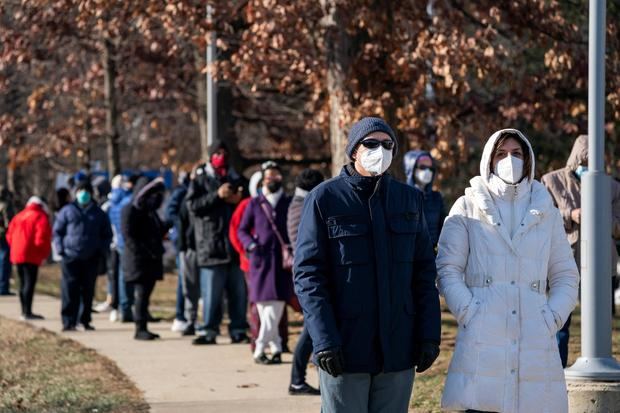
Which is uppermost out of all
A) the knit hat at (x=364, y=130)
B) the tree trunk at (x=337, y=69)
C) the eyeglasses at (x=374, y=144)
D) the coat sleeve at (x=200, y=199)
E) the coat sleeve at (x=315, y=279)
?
the tree trunk at (x=337, y=69)

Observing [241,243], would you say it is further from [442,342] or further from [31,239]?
[31,239]

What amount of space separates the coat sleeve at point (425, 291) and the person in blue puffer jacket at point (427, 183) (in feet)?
14.6

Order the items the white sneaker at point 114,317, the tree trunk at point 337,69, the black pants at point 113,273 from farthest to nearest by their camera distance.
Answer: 1. the black pants at point 113,273
2. the white sneaker at point 114,317
3. the tree trunk at point 337,69

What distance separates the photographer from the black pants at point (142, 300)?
14.8 m

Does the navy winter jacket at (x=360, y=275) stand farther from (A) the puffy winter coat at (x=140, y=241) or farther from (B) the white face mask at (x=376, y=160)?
(A) the puffy winter coat at (x=140, y=241)

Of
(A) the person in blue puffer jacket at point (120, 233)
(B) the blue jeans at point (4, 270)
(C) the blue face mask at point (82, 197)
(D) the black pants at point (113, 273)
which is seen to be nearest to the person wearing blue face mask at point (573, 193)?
(C) the blue face mask at point (82, 197)

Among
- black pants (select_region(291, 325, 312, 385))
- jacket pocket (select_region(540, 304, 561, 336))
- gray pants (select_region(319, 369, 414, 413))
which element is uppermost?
jacket pocket (select_region(540, 304, 561, 336))

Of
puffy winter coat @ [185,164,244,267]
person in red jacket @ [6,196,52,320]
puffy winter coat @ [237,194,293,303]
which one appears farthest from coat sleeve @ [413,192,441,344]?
person in red jacket @ [6,196,52,320]

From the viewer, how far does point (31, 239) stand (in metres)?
17.4

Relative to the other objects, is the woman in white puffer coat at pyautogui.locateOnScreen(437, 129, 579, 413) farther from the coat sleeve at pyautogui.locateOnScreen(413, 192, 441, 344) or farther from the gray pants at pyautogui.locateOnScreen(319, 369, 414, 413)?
the gray pants at pyautogui.locateOnScreen(319, 369, 414, 413)

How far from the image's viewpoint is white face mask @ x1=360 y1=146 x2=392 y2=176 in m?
6.44

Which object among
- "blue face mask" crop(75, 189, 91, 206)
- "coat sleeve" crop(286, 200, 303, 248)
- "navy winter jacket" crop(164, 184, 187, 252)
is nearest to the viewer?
"coat sleeve" crop(286, 200, 303, 248)

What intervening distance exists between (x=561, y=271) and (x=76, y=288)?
1005cm

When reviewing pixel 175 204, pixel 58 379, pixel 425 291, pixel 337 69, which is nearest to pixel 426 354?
pixel 425 291
